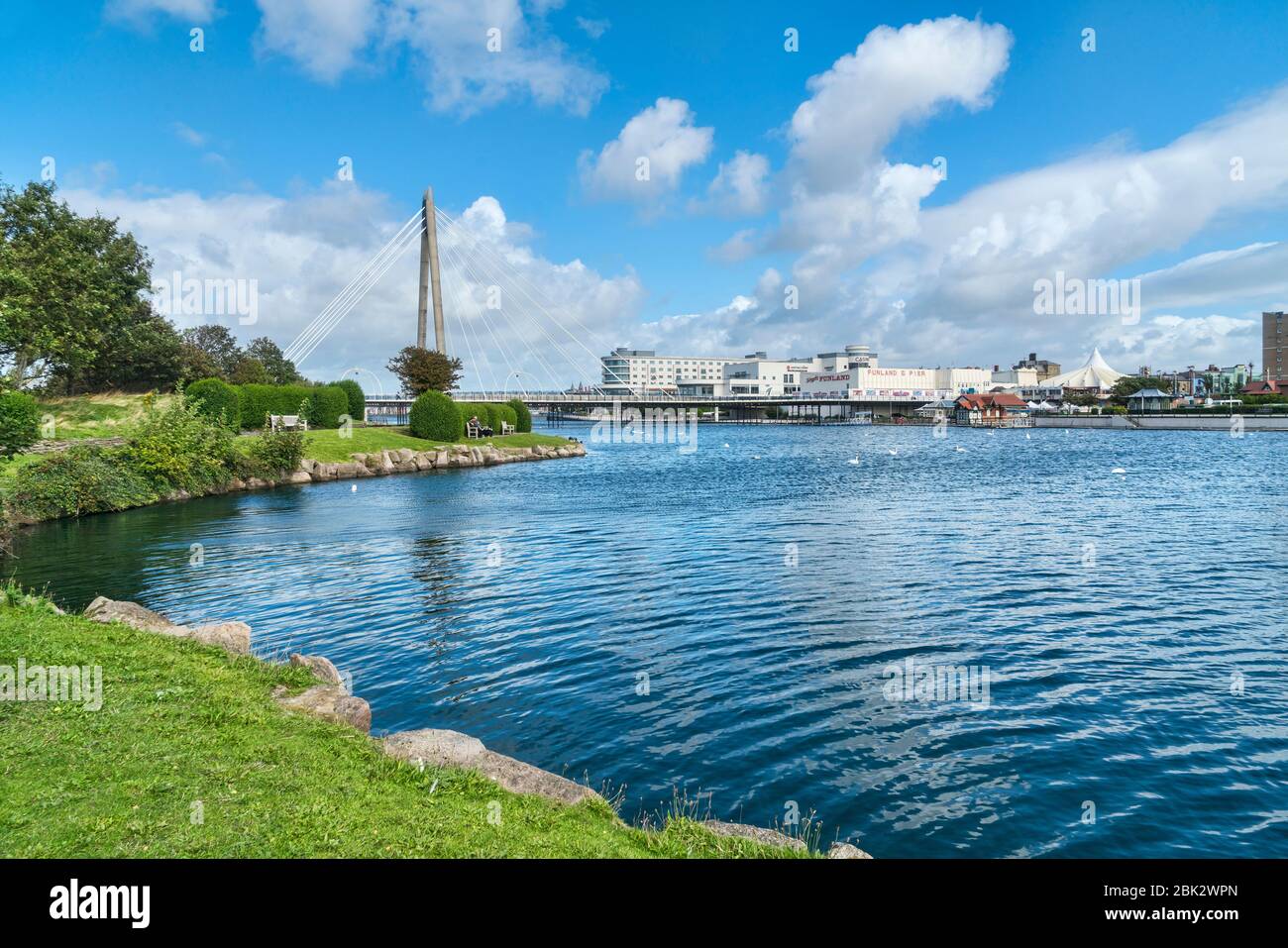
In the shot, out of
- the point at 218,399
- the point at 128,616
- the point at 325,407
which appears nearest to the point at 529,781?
the point at 128,616

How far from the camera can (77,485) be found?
107 ft

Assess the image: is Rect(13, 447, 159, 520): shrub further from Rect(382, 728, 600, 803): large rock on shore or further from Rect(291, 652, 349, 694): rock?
Rect(382, 728, 600, 803): large rock on shore

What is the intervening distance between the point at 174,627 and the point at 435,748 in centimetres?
783

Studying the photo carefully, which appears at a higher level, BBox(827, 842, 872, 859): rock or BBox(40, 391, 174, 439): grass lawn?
BBox(40, 391, 174, 439): grass lawn

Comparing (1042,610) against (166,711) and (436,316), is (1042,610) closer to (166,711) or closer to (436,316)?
(166,711)

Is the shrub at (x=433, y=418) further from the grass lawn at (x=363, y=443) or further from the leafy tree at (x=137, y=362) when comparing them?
the leafy tree at (x=137, y=362)

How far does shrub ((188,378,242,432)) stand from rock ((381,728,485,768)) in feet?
156

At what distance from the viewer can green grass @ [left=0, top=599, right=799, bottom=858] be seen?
588cm

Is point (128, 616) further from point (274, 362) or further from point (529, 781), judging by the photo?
point (274, 362)

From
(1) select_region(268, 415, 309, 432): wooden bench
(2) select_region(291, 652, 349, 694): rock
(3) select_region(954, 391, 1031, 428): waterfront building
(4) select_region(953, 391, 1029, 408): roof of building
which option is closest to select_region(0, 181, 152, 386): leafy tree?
(1) select_region(268, 415, 309, 432): wooden bench

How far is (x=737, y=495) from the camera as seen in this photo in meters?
40.8

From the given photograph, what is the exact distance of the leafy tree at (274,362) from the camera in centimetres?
9312
